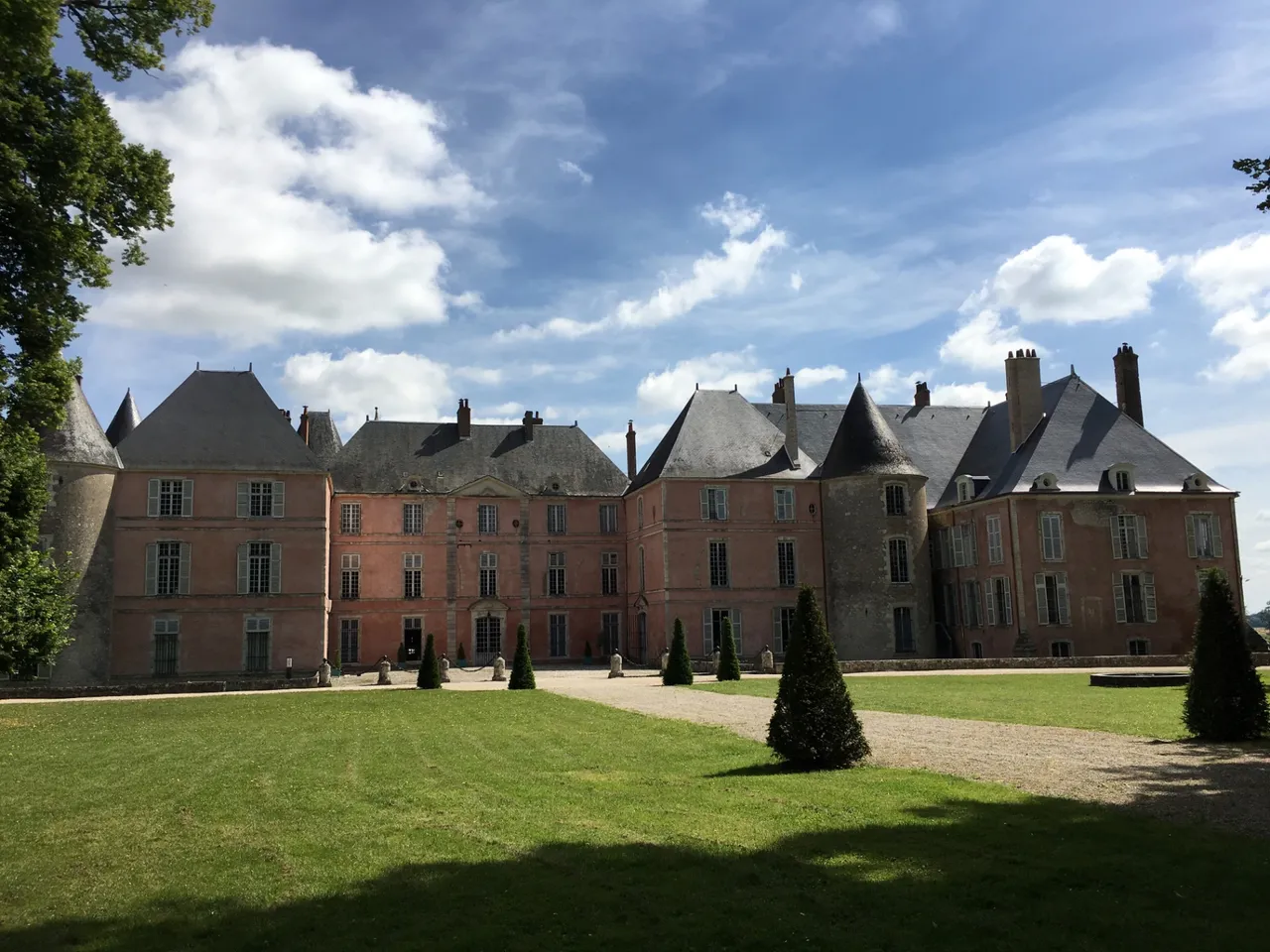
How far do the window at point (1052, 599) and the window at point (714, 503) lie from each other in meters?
11.1

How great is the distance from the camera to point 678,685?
26.8 metres

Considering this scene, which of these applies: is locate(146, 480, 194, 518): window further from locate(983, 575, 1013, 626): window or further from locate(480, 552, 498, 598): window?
locate(983, 575, 1013, 626): window

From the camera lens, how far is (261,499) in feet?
118

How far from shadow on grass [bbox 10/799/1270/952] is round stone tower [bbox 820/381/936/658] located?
1197 inches

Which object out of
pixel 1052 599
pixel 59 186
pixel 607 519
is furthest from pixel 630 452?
pixel 59 186

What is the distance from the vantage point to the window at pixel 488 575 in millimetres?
42406

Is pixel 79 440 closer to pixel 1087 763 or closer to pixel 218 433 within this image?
pixel 218 433

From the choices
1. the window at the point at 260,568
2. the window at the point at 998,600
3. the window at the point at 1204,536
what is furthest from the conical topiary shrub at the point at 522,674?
the window at the point at 1204,536

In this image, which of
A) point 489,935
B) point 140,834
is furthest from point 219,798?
point 489,935

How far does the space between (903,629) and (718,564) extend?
22.8 ft

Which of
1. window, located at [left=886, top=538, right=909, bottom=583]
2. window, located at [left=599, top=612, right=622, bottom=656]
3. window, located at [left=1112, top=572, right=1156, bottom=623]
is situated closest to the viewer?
window, located at [left=1112, top=572, right=1156, bottom=623]

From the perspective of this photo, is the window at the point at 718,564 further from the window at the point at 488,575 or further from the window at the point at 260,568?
the window at the point at 260,568

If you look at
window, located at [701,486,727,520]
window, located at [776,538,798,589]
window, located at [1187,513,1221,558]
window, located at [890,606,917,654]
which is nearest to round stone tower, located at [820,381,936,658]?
window, located at [890,606,917,654]

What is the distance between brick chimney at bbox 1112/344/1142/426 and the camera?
39469mm
